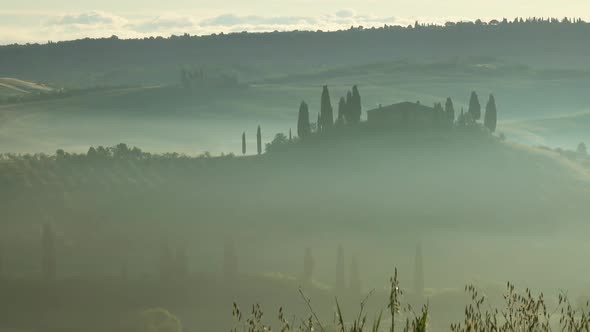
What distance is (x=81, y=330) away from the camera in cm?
17438

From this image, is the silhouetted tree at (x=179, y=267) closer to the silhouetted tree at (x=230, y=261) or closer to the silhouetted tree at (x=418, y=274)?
the silhouetted tree at (x=230, y=261)

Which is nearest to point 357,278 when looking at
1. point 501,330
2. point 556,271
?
point 556,271

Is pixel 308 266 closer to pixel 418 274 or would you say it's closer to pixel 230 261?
pixel 230 261

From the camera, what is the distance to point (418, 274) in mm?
184375

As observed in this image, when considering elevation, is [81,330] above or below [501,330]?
below

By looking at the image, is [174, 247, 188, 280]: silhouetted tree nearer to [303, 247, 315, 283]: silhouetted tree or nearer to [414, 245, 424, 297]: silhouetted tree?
[303, 247, 315, 283]: silhouetted tree

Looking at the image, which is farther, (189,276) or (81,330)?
(189,276)

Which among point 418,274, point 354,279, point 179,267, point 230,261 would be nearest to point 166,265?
point 179,267

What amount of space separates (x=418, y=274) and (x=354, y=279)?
13.6 m

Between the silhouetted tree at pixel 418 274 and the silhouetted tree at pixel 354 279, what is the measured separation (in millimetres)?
11374

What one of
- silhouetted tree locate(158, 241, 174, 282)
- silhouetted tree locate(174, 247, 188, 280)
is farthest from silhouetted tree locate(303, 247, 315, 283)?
silhouetted tree locate(158, 241, 174, 282)

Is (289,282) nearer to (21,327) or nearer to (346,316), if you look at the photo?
(346,316)

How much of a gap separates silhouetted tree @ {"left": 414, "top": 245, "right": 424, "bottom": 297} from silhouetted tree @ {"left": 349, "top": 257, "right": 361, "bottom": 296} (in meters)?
11.4

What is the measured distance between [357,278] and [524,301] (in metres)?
172
